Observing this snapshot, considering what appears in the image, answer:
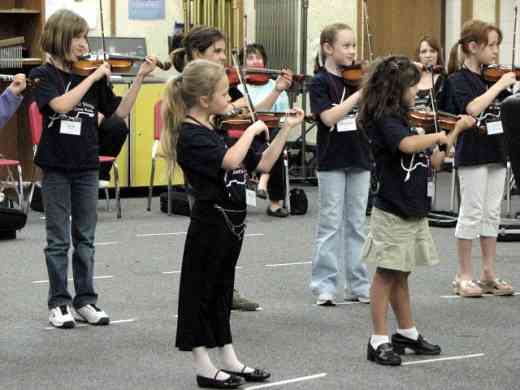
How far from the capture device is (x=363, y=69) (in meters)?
5.87

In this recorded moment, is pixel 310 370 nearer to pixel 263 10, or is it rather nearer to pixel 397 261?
pixel 397 261

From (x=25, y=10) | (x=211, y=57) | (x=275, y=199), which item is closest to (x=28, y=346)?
(x=211, y=57)

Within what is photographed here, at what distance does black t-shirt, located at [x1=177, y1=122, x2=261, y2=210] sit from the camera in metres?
4.30

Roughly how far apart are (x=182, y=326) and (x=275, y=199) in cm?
532

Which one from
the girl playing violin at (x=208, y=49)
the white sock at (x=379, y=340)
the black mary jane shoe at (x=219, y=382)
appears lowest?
the black mary jane shoe at (x=219, y=382)

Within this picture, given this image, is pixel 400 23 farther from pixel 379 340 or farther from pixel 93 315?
pixel 379 340

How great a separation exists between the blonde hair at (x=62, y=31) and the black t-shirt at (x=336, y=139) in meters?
1.21

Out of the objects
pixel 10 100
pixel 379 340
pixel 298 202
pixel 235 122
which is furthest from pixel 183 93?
pixel 298 202

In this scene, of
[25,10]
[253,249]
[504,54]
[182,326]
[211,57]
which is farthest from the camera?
[504,54]

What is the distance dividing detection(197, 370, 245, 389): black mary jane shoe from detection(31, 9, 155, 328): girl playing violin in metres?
1.23

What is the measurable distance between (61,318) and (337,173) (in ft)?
5.04

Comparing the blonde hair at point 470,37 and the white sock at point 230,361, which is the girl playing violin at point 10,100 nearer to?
the white sock at point 230,361

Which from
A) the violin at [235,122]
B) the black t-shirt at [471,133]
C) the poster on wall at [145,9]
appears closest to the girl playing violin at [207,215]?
the violin at [235,122]

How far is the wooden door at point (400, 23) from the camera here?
42.6 ft
